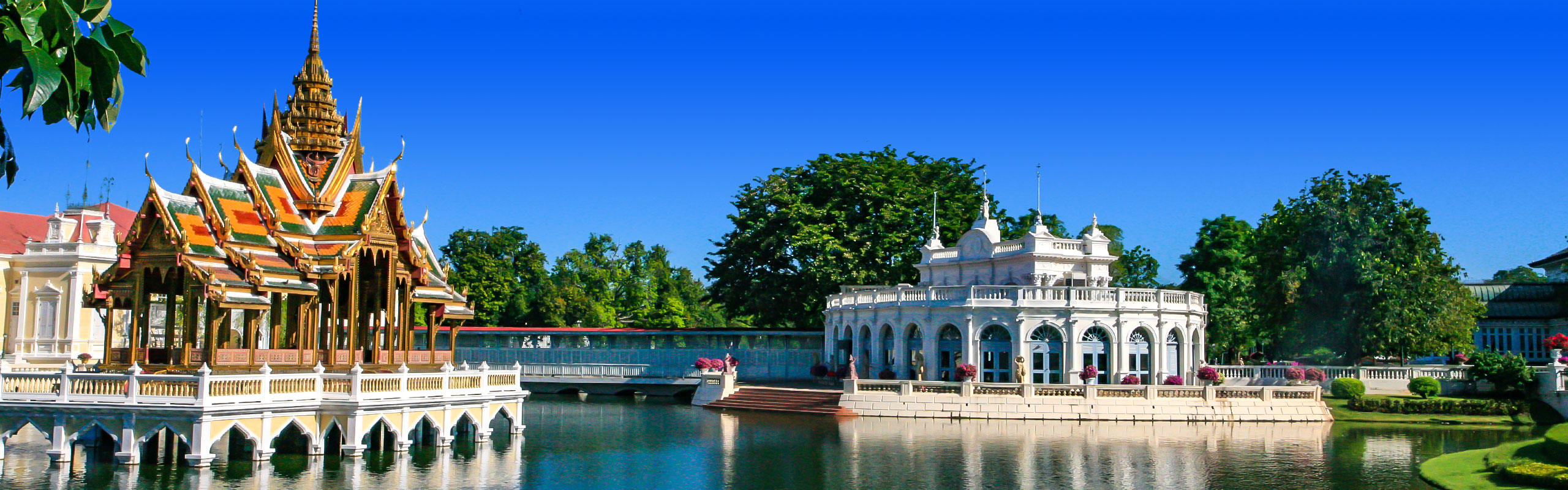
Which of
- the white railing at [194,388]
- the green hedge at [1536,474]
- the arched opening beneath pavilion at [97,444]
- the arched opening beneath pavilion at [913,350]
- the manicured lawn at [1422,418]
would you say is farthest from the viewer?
the arched opening beneath pavilion at [913,350]

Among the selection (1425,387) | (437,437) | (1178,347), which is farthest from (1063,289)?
(437,437)

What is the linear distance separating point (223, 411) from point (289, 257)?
5.31 m

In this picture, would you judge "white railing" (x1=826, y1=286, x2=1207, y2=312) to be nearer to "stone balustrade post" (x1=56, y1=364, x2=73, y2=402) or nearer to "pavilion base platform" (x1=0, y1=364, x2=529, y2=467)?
"pavilion base platform" (x1=0, y1=364, x2=529, y2=467)

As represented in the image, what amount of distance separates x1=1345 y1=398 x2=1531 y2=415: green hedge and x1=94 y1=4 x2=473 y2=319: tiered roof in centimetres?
3105

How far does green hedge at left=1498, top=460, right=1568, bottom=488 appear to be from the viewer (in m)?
22.1

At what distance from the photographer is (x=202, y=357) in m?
26.4

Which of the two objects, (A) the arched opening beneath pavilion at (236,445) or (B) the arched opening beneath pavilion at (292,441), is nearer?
(A) the arched opening beneath pavilion at (236,445)

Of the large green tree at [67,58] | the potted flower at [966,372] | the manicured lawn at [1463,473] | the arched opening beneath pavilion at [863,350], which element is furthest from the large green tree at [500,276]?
the large green tree at [67,58]

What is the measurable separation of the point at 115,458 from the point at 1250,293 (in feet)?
167

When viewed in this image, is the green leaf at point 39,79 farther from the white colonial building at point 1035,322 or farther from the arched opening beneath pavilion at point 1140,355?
the arched opening beneath pavilion at point 1140,355

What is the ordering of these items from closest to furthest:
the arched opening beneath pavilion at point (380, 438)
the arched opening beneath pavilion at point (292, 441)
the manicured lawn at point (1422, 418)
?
the arched opening beneath pavilion at point (292, 441) → the arched opening beneath pavilion at point (380, 438) → the manicured lawn at point (1422, 418)

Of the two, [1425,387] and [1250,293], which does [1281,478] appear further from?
[1250,293]

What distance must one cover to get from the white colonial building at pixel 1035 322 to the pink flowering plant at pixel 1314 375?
4.10 m

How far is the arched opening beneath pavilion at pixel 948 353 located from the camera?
45.8m
